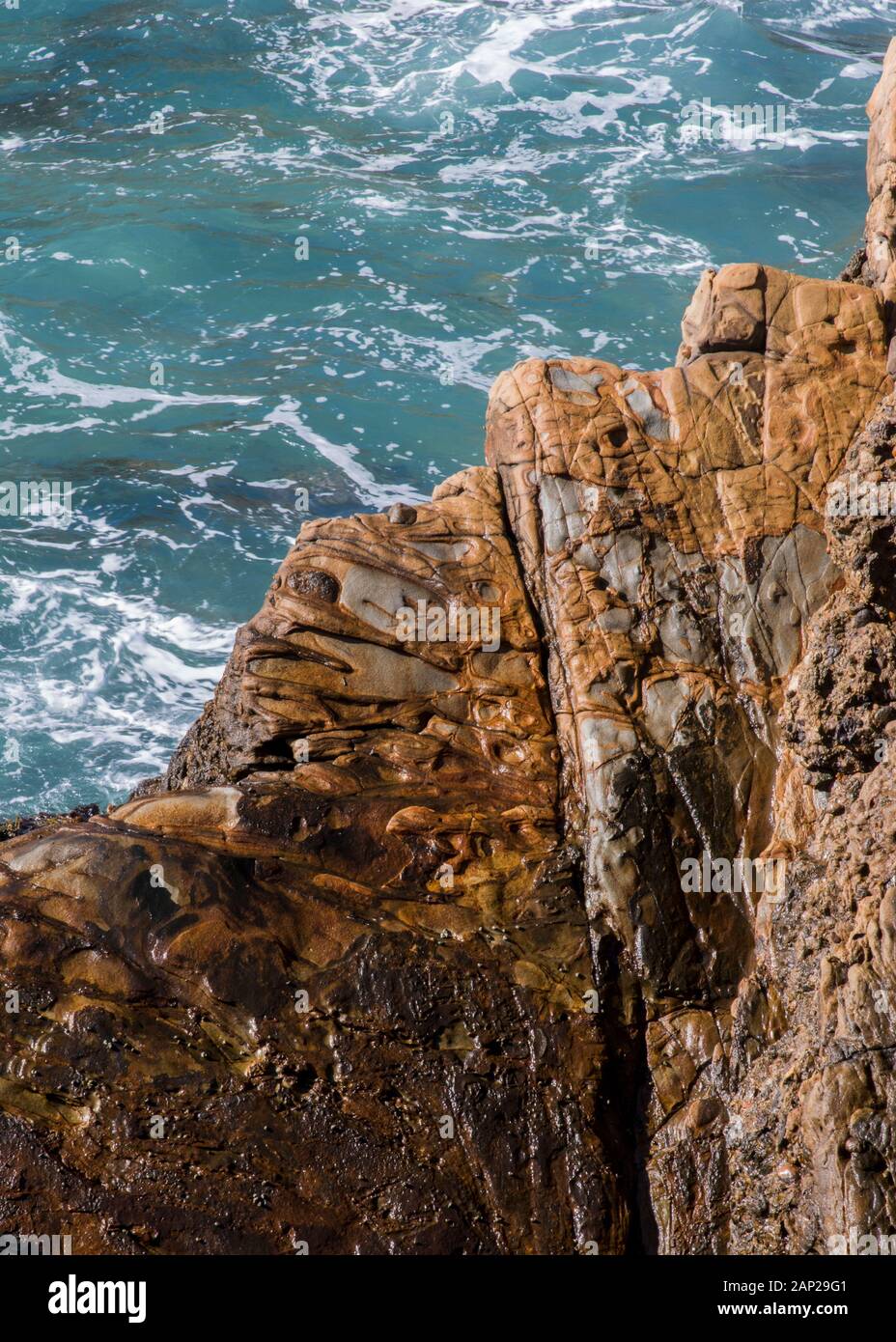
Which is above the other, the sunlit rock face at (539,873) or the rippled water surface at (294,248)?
the rippled water surface at (294,248)

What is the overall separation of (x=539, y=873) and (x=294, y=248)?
1570cm

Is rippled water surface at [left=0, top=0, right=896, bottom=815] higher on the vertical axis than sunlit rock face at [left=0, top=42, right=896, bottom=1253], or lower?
higher

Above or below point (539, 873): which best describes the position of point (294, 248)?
above

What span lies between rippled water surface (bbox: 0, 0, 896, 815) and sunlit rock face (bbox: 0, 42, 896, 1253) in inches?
251

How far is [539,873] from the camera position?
6.93 meters

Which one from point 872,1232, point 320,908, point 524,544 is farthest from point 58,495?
point 872,1232

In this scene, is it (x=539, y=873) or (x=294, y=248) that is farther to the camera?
(x=294, y=248)

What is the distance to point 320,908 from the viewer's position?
6547mm

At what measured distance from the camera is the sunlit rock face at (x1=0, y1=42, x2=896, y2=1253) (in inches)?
229

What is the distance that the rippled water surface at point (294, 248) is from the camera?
1519 centimetres

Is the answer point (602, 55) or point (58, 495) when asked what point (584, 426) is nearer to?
point (58, 495)

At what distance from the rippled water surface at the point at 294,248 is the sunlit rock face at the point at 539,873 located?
20.9ft

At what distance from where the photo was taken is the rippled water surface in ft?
49.8

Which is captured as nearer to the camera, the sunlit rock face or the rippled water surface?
the sunlit rock face
